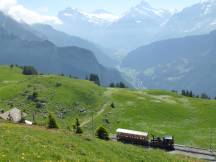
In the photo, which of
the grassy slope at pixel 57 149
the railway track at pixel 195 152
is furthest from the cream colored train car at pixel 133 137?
the grassy slope at pixel 57 149

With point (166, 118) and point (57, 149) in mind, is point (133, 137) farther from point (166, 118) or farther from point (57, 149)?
point (57, 149)

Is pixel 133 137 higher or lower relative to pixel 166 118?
lower

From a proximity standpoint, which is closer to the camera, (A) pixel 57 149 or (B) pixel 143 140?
(A) pixel 57 149

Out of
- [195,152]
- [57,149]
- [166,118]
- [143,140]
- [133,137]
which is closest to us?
[57,149]

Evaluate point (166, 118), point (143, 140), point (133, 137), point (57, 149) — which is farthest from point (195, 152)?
point (57, 149)

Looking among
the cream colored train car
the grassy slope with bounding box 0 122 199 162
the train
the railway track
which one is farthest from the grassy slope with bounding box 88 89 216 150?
the grassy slope with bounding box 0 122 199 162

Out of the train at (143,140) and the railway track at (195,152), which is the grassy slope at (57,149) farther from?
the railway track at (195,152)

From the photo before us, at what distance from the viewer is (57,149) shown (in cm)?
4659

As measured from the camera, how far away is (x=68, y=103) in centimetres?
18675

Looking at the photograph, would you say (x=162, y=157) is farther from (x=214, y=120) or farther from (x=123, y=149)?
(x=214, y=120)

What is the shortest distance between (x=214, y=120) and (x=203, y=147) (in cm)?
3341

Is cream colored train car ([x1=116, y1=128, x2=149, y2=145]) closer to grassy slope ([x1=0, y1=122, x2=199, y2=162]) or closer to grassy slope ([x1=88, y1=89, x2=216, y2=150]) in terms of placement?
grassy slope ([x1=88, y1=89, x2=216, y2=150])

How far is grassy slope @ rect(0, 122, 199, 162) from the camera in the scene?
40.2 m

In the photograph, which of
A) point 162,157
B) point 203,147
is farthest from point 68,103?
point 162,157
